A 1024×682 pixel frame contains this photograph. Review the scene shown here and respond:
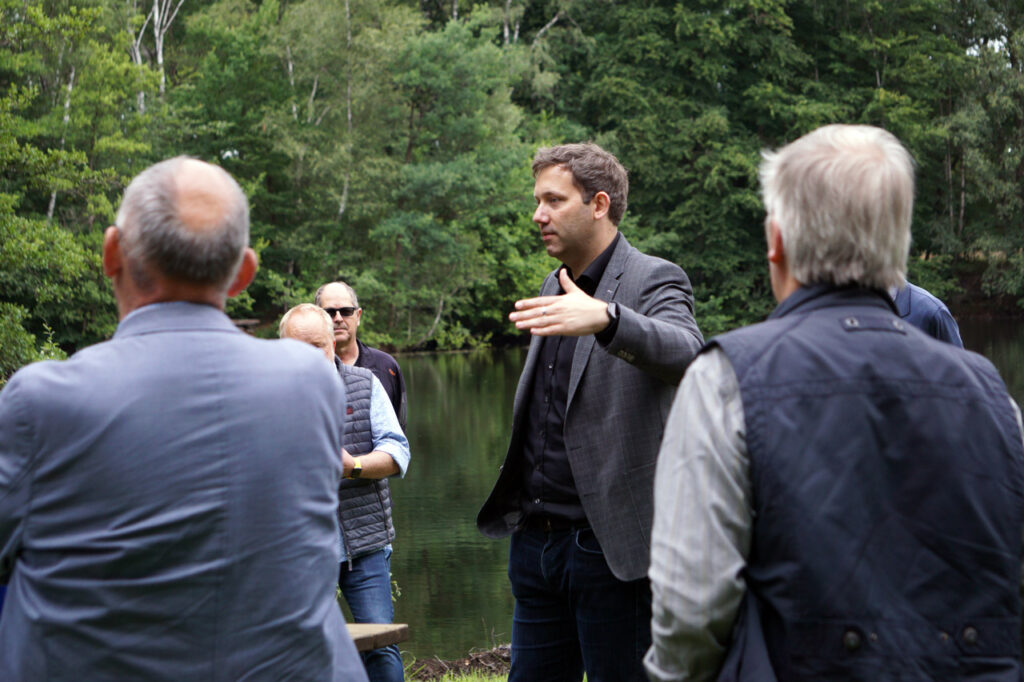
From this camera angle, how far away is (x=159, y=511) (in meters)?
1.64

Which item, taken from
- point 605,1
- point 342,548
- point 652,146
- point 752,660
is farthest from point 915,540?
point 605,1

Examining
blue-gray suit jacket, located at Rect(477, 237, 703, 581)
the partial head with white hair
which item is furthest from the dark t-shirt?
the partial head with white hair

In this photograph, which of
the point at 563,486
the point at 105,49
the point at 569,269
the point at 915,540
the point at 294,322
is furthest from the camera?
the point at 105,49

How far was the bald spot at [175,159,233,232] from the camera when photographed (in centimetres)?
173

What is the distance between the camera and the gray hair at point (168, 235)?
1.72 meters

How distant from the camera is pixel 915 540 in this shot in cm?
164

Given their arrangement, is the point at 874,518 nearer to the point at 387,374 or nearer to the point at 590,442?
the point at 590,442

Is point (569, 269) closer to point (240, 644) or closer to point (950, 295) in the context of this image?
point (240, 644)

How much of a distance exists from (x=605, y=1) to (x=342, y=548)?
36.8 meters

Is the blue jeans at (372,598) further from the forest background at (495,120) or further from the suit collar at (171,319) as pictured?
the forest background at (495,120)

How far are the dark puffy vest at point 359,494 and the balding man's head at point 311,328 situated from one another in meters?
0.16

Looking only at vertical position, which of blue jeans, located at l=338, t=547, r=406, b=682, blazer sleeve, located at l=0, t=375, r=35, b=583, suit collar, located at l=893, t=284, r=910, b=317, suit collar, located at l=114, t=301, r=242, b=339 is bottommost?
blue jeans, located at l=338, t=547, r=406, b=682

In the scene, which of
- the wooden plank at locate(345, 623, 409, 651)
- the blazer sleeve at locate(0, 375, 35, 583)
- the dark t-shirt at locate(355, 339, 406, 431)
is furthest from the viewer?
the dark t-shirt at locate(355, 339, 406, 431)

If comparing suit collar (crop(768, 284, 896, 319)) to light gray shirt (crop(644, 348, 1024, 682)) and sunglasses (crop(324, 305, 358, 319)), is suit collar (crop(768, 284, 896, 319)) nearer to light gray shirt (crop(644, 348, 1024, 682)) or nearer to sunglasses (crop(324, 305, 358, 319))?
light gray shirt (crop(644, 348, 1024, 682))
